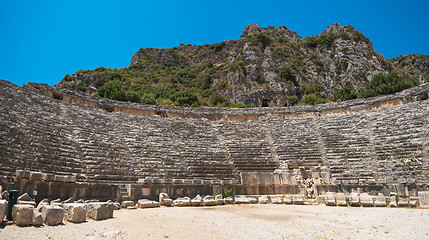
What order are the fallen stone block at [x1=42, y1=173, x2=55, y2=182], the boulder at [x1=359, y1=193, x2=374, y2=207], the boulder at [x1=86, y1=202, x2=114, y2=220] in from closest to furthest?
the boulder at [x1=86, y1=202, x2=114, y2=220] < the fallen stone block at [x1=42, y1=173, x2=55, y2=182] < the boulder at [x1=359, y1=193, x2=374, y2=207]

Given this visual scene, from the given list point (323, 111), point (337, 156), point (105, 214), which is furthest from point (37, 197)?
point (323, 111)

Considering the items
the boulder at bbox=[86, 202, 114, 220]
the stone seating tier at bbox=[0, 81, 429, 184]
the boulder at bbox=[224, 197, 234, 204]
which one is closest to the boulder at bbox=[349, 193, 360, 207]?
the stone seating tier at bbox=[0, 81, 429, 184]

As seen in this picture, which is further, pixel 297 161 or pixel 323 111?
pixel 323 111

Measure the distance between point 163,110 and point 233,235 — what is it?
1613cm

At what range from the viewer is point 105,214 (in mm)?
7520

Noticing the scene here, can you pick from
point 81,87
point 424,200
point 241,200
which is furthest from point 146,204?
point 81,87

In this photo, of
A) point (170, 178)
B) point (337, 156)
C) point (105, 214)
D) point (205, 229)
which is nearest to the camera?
point (205, 229)

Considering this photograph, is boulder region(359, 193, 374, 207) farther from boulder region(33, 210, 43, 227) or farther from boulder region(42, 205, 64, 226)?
boulder region(33, 210, 43, 227)

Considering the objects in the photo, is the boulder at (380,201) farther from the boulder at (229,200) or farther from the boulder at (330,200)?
the boulder at (229,200)

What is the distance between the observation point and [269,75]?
3741 centimetres

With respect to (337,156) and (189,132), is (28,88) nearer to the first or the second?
(189,132)

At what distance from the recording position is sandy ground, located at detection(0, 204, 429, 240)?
5696 mm

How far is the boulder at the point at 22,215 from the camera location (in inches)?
222

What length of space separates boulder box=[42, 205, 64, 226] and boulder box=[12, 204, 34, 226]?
32 centimetres
